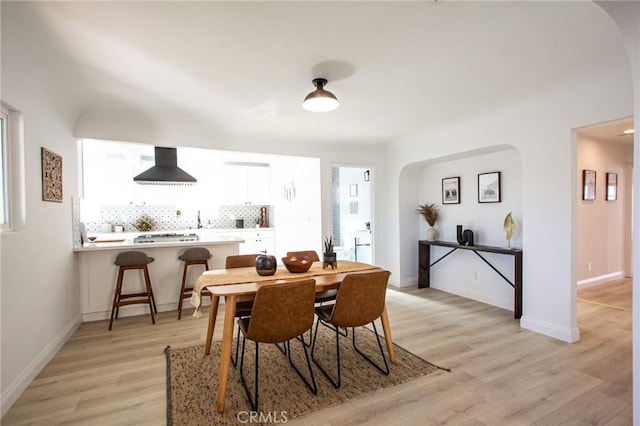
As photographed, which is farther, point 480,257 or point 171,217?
point 171,217

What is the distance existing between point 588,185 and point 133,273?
6.42 metres

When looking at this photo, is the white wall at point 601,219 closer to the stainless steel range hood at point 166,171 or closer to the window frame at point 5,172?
the stainless steel range hood at point 166,171

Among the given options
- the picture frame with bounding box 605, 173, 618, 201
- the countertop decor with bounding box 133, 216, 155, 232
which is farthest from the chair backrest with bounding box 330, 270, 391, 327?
the countertop decor with bounding box 133, 216, 155, 232

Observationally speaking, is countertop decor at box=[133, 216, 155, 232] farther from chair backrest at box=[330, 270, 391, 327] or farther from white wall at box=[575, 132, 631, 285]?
white wall at box=[575, 132, 631, 285]

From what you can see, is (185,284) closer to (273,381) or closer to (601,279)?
(273,381)

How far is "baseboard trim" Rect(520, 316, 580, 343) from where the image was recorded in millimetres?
2908

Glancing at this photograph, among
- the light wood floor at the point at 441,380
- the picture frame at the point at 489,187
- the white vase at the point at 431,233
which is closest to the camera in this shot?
the light wood floor at the point at 441,380

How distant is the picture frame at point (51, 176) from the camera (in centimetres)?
262

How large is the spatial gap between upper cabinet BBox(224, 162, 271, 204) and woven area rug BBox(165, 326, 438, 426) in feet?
14.7

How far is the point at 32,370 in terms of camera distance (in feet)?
7.57

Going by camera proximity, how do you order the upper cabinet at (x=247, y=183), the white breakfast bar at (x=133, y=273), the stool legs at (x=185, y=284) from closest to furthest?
the white breakfast bar at (x=133, y=273), the stool legs at (x=185, y=284), the upper cabinet at (x=247, y=183)

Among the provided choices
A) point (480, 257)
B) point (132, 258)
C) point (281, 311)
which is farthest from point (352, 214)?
point (281, 311)

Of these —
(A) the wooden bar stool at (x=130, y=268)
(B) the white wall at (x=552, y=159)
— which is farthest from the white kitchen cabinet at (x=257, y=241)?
(B) the white wall at (x=552, y=159)

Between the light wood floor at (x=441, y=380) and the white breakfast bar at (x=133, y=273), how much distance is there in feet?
0.88
